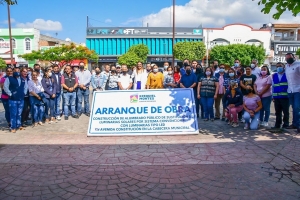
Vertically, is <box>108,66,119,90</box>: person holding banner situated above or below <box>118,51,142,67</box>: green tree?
below

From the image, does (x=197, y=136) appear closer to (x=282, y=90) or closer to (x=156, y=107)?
(x=156, y=107)

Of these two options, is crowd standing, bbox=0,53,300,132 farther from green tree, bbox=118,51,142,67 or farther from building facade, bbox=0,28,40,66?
building facade, bbox=0,28,40,66

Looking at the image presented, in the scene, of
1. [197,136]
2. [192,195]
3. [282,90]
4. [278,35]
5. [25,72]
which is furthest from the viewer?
[278,35]

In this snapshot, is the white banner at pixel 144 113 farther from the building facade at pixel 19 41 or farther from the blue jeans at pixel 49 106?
the building facade at pixel 19 41

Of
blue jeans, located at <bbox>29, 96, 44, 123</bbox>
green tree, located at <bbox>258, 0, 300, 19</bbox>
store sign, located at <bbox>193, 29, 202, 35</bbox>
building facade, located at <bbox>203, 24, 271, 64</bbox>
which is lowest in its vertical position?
blue jeans, located at <bbox>29, 96, 44, 123</bbox>

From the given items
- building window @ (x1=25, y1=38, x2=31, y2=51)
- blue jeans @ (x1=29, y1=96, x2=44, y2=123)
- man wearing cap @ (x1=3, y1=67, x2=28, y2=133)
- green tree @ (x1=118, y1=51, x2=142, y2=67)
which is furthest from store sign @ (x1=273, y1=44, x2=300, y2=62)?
man wearing cap @ (x1=3, y1=67, x2=28, y2=133)

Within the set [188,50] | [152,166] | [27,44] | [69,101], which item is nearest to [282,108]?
[152,166]

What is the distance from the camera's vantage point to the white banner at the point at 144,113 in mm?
6547

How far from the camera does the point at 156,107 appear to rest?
6.74 metres

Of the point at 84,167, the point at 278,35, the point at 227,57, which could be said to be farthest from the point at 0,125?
the point at 278,35

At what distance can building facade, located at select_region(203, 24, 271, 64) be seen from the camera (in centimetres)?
4369

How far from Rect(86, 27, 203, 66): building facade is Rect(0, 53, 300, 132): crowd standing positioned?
37.3 m

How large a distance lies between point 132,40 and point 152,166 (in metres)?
43.7

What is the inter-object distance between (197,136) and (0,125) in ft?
20.3
